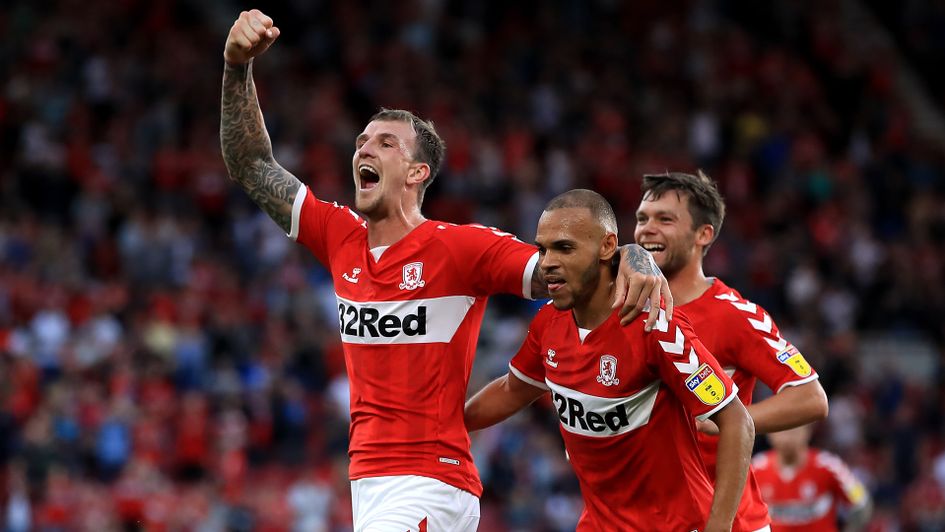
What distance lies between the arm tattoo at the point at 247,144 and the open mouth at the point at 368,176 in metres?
0.48

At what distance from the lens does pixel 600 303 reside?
18.2ft

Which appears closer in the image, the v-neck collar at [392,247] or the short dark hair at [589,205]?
A: the short dark hair at [589,205]

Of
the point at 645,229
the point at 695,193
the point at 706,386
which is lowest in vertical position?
the point at 706,386

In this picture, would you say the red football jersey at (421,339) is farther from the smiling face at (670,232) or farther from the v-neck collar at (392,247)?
the smiling face at (670,232)

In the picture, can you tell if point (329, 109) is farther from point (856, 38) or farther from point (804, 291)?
point (856, 38)

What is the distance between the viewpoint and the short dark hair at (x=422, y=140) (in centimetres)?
634

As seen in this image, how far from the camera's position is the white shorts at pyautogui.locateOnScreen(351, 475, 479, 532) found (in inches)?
225

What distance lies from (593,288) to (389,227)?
3.77ft

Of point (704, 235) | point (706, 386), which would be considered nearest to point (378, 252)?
→ point (704, 235)

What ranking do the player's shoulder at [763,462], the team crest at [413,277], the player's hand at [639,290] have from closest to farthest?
1. the player's hand at [639,290]
2. the team crest at [413,277]
3. the player's shoulder at [763,462]

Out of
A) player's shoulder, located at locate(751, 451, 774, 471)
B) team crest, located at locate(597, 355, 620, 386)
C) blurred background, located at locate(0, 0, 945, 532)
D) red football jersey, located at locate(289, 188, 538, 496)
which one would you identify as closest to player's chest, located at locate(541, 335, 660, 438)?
team crest, located at locate(597, 355, 620, 386)

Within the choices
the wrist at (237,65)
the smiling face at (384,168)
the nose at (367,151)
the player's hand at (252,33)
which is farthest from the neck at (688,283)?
the wrist at (237,65)

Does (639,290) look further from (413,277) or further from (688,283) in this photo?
(688,283)

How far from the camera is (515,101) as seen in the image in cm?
2038
